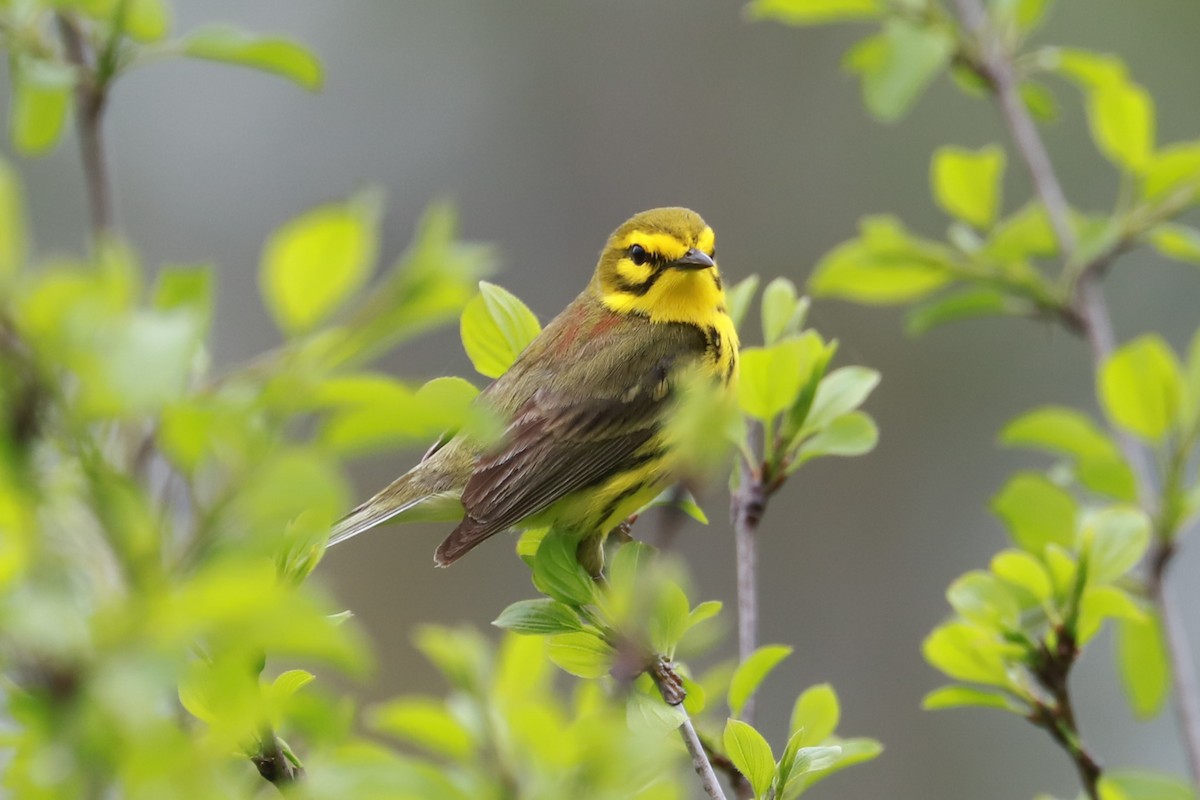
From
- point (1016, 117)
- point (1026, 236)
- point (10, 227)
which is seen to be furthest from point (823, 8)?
point (10, 227)

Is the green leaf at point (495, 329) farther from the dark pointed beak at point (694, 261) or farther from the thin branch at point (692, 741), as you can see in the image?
the dark pointed beak at point (694, 261)

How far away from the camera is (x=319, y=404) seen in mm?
1017

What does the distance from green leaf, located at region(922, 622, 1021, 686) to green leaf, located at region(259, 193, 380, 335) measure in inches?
51.3

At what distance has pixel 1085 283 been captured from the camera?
2.81m

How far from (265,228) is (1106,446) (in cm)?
808

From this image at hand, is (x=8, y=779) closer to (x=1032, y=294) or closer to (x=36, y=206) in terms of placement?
(x=1032, y=294)

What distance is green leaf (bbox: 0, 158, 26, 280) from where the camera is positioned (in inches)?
38.0

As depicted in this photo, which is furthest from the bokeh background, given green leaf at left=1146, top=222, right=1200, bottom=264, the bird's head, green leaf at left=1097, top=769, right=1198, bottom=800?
green leaf at left=1097, top=769, right=1198, bottom=800

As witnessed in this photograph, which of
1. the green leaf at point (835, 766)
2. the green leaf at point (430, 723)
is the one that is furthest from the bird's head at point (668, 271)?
the green leaf at point (430, 723)

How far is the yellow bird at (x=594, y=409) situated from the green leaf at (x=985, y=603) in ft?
3.41

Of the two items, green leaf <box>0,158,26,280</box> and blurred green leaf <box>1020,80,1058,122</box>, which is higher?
green leaf <box>0,158,26,280</box>

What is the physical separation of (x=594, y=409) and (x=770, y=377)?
1412mm

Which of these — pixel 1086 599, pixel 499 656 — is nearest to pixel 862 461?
pixel 1086 599

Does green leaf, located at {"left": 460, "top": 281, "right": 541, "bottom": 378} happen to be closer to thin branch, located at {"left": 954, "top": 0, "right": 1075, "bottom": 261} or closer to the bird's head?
thin branch, located at {"left": 954, "top": 0, "right": 1075, "bottom": 261}
